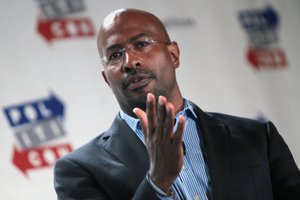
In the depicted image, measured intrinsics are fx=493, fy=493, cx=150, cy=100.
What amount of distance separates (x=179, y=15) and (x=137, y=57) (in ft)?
6.18

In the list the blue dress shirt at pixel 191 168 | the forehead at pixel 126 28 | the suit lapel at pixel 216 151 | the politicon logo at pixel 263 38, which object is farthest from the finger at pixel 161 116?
the politicon logo at pixel 263 38

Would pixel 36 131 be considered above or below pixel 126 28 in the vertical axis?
below

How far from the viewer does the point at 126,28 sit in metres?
1.54

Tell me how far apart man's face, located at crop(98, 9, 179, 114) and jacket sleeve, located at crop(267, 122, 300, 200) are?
1.20 feet

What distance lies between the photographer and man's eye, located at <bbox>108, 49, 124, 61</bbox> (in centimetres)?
150

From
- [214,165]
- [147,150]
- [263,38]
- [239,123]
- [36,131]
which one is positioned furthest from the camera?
[263,38]

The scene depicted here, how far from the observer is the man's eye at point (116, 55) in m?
1.50

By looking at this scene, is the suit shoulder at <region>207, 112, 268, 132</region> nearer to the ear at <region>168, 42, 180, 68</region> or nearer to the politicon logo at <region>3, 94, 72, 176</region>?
the ear at <region>168, 42, 180, 68</region>

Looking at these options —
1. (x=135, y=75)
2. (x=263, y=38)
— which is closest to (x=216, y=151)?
(x=135, y=75)

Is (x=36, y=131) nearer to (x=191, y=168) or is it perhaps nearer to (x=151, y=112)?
(x=191, y=168)

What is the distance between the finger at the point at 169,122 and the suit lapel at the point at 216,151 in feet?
1.13

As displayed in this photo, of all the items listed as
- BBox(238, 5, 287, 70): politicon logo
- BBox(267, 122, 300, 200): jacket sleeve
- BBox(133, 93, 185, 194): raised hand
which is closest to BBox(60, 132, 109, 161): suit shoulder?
BBox(133, 93, 185, 194): raised hand

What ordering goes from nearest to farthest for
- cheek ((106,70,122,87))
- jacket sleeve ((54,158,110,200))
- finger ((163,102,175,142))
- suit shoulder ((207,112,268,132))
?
finger ((163,102,175,142))
jacket sleeve ((54,158,110,200))
cheek ((106,70,122,87))
suit shoulder ((207,112,268,132))

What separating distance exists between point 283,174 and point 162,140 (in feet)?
1.95
